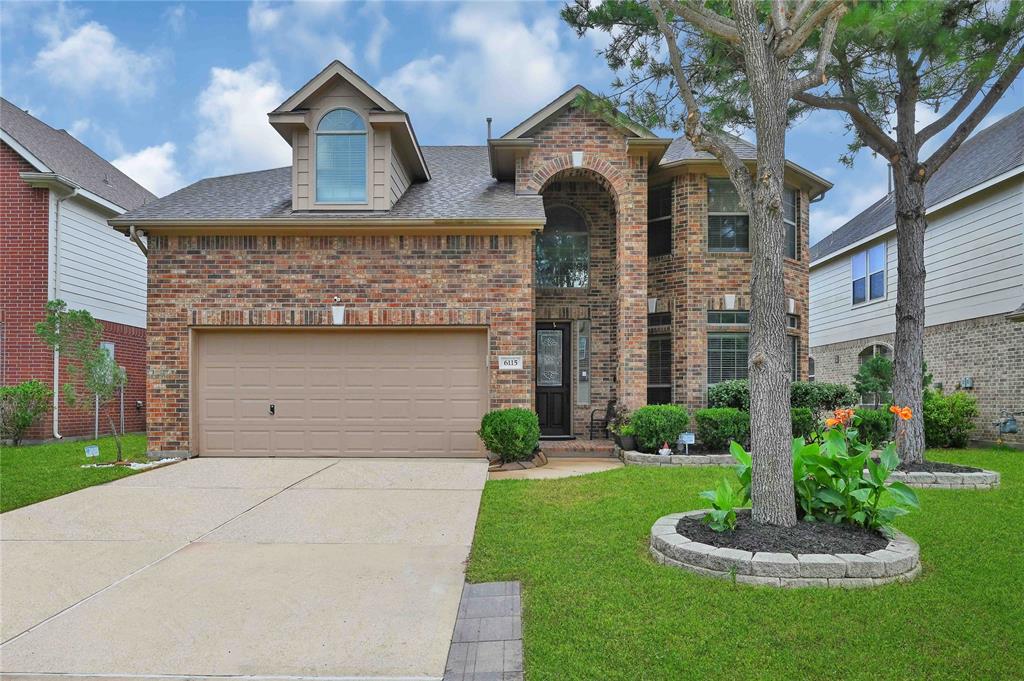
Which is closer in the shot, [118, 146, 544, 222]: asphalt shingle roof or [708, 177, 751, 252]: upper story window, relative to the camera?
[118, 146, 544, 222]: asphalt shingle roof

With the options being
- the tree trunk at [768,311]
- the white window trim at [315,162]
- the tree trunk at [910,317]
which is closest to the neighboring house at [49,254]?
the white window trim at [315,162]

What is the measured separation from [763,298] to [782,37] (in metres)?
2.22

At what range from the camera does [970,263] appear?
1339 cm

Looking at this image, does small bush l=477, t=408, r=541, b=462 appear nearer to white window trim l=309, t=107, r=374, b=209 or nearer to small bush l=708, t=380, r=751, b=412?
small bush l=708, t=380, r=751, b=412

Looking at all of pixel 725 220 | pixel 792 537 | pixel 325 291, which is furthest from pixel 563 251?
pixel 792 537

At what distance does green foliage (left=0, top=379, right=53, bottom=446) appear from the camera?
12.0 metres

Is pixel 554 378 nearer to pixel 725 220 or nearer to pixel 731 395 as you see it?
pixel 731 395

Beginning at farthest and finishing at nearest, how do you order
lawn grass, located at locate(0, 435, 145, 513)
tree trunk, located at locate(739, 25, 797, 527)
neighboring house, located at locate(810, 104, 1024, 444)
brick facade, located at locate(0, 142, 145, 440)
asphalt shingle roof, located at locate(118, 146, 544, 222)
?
brick facade, located at locate(0, 142, 145, 440), neighboring house, located at locate(810, 104, 1024, 444), asphalt shingle roof, located at locate(118, 146, 544, 222), lawn grass, located at locate(0, 435, 145, 513), tree trunk, located at locate(739, 25, 797, 527)

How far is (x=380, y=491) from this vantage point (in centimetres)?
750

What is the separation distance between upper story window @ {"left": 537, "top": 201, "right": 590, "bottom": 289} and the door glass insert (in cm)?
100

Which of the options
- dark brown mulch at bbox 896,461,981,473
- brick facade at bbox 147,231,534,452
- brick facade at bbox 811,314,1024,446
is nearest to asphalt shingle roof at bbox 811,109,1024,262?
brick facade at bbox 811,314,1024,446

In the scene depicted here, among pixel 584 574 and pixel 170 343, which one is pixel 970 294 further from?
pixel 170 343

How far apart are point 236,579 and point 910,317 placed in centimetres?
929

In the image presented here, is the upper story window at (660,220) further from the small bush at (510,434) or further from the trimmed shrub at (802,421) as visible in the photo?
the small bush at (510,434)
